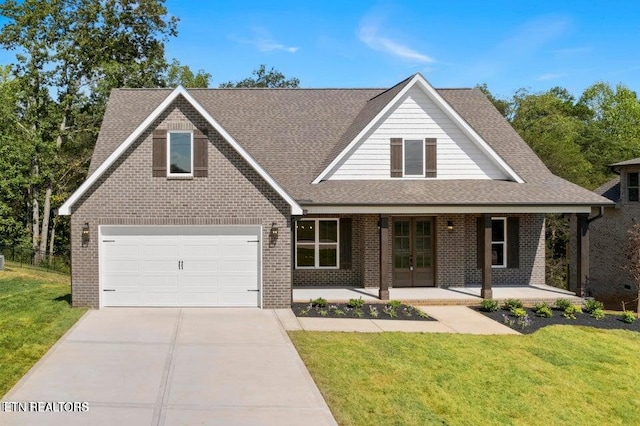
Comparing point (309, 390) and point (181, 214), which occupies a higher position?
point (181, 214)

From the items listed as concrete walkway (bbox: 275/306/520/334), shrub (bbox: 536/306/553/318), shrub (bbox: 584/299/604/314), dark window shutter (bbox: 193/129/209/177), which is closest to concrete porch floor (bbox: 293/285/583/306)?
shrub (bbox: 584/299/604/314)

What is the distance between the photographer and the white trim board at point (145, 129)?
14.9 metres

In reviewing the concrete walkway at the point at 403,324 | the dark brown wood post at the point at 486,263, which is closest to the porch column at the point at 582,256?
the dark brown wood post at the point at 486,263

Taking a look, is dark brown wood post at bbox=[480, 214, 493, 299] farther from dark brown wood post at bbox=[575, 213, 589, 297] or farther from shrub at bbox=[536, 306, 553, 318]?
dark brown wood post at bbox=[575, 213, 589, 297]

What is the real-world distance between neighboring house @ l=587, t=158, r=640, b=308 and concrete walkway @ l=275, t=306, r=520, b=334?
40.5ft

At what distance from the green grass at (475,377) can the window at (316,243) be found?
6538 mm

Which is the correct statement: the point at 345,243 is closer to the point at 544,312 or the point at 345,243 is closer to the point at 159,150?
the point at 544,312

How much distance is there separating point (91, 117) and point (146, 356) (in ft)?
85.4

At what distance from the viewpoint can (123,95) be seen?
22859 millimetres

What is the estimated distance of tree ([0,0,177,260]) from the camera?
32.0m

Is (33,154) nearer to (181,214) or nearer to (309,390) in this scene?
(181,214)

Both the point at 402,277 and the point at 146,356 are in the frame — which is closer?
the point at 146,356

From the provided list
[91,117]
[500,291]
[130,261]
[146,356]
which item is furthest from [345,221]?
[91,117]

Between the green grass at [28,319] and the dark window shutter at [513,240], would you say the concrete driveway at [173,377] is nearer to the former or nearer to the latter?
the green grass at [28,319]
